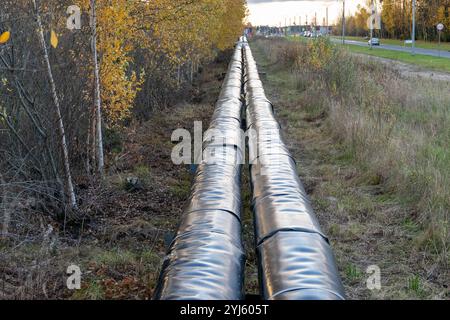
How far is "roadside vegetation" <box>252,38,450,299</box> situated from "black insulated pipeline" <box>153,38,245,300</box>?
1.40m

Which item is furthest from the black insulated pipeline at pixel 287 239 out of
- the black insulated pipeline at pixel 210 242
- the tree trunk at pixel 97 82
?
the tree trunk at pixel 97 82

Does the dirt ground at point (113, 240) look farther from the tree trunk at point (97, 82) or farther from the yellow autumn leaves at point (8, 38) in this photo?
the yellow autumn leaves at point (8, 38)

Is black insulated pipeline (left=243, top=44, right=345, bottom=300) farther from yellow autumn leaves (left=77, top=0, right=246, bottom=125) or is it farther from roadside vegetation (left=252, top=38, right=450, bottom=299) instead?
yellow autumn leaves (left=77, top=0, right=246, bottom=125)

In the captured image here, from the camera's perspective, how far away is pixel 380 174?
25.7 ft

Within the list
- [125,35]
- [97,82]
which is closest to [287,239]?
[97,82]

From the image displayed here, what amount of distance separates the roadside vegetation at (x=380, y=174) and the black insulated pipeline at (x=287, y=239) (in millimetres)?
1011

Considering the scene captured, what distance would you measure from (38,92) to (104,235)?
82.1 inches

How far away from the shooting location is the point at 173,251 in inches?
149

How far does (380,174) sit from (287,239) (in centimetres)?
447

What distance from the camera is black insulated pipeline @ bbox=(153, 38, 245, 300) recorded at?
3.21m

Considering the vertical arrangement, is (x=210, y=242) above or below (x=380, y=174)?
above

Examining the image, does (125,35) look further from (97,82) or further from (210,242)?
(210,242)

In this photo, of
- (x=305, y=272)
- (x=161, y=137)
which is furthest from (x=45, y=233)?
(x=161, y=137)

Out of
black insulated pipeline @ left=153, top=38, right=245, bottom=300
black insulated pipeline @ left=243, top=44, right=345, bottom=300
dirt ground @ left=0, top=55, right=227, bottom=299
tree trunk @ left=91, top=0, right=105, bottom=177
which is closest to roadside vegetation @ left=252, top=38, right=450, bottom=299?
black insulated pipeline @ left=243, top=44, right=345, bottom=300
